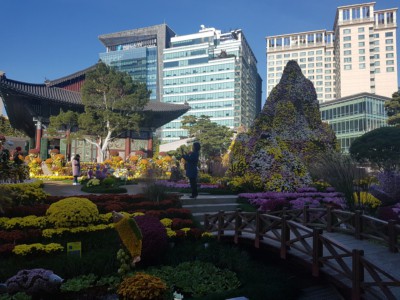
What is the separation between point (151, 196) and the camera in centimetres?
1211

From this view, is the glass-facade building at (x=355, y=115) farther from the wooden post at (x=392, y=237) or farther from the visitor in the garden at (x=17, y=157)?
the wooden post at (x=392, y=237)

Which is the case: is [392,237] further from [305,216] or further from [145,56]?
[145,56]

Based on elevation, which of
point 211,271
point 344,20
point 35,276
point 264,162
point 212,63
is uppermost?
point 344,20

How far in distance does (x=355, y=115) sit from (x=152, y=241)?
182 ft

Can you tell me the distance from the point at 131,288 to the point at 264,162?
12146mm

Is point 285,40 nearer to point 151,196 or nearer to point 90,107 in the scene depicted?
point 90,107

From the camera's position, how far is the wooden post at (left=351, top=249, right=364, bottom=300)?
5.43 metres

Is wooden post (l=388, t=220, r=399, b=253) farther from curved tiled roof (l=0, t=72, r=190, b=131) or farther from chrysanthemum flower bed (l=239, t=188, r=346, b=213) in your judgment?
curved tiled roof (l=0, t=72, r=190, b=131)

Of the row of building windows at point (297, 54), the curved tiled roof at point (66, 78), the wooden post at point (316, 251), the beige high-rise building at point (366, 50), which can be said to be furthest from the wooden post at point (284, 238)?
the row of building windows at point (297, 54)

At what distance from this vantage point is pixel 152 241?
7.44 metres

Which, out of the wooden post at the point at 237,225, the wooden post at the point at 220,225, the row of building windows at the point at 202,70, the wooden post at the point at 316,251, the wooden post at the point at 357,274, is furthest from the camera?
the row of building windows at the point at 202,70

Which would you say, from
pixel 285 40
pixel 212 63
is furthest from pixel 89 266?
→ pixel 285 40

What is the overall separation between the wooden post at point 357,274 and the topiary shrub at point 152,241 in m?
4.04

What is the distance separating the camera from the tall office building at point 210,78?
8800 centimetres
